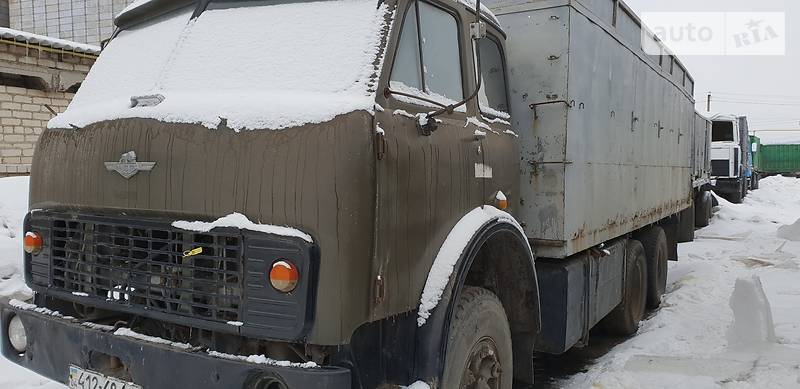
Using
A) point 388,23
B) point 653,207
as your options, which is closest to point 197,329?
point 388,23

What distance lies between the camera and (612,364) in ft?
15.7

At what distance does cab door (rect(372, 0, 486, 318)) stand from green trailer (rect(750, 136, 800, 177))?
40787 millimetres

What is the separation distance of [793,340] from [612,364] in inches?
70.2

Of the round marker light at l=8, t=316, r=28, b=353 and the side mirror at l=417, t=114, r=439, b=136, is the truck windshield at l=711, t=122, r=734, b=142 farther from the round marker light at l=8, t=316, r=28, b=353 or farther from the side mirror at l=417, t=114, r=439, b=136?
the round marker light at l=8, t=316, r=28, b=353

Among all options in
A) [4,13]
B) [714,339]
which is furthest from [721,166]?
[4,13]

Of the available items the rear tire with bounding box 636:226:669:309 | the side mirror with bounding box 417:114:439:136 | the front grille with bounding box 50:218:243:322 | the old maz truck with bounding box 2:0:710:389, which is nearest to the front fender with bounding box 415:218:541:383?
the old maz truck with bounding box 2:0:710:389

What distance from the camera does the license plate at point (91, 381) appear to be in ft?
7.98

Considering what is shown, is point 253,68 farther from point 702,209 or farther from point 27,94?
point 702,209

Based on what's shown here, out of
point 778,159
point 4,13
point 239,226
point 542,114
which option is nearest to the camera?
point 239,226

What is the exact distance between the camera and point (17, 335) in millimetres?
2920

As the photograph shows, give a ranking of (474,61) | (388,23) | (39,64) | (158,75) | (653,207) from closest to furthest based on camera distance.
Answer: (388,23) → (158,75) → (474,61) → (653,207) → (39,64)

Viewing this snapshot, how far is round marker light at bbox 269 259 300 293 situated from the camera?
81.4 inches

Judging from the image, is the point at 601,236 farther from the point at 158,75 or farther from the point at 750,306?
the point at 158,75

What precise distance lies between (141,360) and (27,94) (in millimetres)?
13458
